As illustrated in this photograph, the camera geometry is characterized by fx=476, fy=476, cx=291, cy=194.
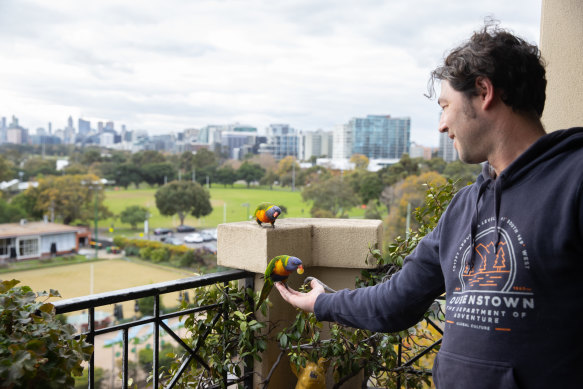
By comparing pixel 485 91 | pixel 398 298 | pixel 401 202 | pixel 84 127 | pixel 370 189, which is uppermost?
pixel 84 127

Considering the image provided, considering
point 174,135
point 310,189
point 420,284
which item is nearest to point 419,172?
point 310,189

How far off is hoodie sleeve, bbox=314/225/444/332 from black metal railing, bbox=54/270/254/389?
727 mm

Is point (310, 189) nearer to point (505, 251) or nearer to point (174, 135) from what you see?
point (174, 135)

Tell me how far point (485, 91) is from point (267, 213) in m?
1.25

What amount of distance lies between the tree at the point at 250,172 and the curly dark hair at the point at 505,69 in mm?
36964

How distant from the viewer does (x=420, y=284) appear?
1.10 metres

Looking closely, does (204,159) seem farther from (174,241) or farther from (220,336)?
(220,336)

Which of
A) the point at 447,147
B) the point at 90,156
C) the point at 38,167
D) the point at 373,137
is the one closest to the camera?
the point at 447,147

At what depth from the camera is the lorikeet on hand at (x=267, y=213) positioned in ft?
6.66

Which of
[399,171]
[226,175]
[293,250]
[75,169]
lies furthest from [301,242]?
[75,169]

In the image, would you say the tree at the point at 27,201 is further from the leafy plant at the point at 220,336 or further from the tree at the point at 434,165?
the leafy plant at the point at 220,336

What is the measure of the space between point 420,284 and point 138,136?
2203 inches

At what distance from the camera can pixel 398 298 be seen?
3.70 ft

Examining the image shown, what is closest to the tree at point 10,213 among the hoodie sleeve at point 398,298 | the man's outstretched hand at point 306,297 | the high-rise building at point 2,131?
the high-rise building at point 2,131
